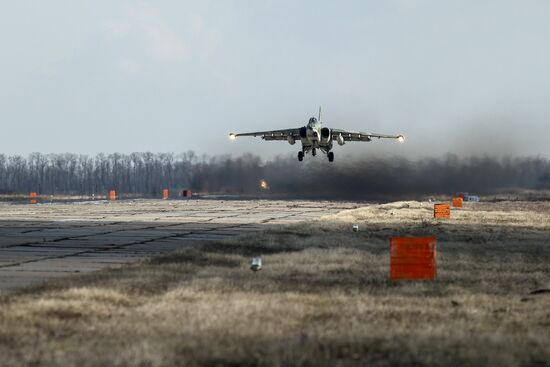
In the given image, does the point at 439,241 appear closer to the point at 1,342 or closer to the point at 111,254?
the point at 111,254

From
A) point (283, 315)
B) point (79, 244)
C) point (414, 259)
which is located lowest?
point (283, 315)

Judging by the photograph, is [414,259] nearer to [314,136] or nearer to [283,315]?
[283,315]

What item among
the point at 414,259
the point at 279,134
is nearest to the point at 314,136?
the point at 279,134

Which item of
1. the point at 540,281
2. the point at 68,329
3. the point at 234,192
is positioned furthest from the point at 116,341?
the point at 234,192

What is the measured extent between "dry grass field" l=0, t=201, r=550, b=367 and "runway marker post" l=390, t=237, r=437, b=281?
39 cm

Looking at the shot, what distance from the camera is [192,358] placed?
8.98 meters

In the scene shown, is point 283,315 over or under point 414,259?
under

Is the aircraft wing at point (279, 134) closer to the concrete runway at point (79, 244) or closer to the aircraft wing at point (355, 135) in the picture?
the aircraft wing at point (355, 135)

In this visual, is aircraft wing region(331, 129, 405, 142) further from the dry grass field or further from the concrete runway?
the dry grass field

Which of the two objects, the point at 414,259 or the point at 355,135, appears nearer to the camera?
the point at 414,259

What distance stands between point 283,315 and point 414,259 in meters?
6.00

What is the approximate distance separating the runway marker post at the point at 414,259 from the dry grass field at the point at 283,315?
387mm

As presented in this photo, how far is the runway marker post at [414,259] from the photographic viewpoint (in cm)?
1720

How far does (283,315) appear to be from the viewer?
12.2 m
